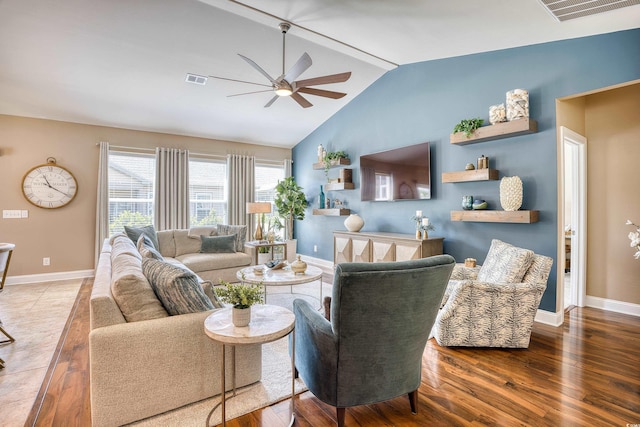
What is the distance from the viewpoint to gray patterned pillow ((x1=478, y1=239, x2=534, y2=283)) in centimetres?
282

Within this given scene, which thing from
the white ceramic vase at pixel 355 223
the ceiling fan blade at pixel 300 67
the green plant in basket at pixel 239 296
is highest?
the ceiling fan blade at pixel 300 67

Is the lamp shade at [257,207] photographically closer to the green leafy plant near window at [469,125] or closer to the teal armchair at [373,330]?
the green leafy plant near window at [469,125]

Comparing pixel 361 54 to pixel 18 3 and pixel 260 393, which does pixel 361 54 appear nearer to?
pixel 18 3

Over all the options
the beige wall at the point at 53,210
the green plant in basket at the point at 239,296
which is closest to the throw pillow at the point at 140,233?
the beige wall at the point at 53,210

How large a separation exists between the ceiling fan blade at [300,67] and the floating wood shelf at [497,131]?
85.6 inches

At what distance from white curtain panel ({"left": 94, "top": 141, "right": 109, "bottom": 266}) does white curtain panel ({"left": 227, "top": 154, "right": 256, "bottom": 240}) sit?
7.01 ft

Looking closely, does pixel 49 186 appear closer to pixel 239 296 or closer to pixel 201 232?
pixel 201 232

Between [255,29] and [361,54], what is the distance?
4.82ft

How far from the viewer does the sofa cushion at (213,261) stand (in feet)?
14.9

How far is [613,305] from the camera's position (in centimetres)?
369

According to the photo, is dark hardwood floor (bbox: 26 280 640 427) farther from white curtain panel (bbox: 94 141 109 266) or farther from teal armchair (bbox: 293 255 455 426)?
white curtain panel (bbox: 94 141 109 266)

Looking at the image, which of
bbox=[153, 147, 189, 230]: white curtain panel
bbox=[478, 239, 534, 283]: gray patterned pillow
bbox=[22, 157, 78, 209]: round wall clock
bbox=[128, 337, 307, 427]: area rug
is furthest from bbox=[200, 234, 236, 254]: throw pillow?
bbox=[478, 239, 534, 283]: gray patterned pillow

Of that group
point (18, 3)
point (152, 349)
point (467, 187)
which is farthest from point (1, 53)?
point (467, 187)

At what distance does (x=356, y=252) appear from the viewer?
5.12m
